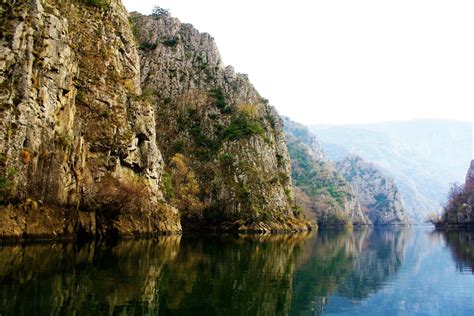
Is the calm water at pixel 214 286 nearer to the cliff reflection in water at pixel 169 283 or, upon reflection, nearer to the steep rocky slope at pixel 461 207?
the cliff reflection in water at pixel 169 283

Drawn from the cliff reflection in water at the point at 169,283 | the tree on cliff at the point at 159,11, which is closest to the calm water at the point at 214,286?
the cliff reflection in water at the point at 169,283

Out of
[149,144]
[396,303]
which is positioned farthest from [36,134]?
[396,303]

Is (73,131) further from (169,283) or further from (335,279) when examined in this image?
(335,279)

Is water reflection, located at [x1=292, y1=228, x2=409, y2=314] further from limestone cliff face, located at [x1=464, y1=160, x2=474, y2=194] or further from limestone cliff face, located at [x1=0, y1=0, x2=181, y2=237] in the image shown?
limestone cliff face, located at [x1=464, y1=160, x2=474, y2=194]

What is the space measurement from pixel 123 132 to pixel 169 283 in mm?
54223

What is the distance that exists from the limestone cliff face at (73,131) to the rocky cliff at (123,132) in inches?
6.7

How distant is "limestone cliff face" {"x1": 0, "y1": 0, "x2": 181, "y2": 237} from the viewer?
180ft

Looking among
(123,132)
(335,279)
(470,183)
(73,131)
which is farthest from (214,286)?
(470,183)

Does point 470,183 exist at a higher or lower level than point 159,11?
lower

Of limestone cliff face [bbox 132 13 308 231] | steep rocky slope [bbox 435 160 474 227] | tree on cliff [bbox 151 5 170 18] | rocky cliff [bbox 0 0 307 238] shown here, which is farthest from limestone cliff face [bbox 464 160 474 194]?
tree on cliff [bbox 151 5 170 18]

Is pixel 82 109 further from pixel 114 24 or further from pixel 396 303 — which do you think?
pixel 396 303

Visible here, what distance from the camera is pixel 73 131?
68938 millimetres

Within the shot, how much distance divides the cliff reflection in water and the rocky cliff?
1867cm

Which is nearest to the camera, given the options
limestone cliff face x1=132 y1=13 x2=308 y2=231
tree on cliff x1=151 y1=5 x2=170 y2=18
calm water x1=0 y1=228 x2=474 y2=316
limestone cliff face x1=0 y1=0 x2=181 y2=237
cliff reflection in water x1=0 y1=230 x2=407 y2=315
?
cliff reflection in water x1=0 y1=230 x2=407 y2=315
